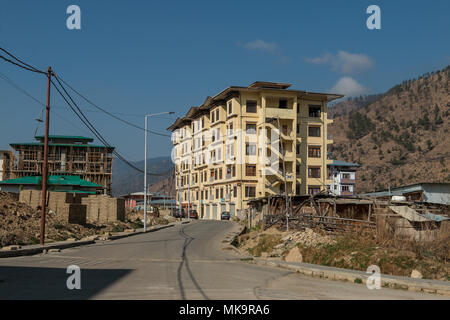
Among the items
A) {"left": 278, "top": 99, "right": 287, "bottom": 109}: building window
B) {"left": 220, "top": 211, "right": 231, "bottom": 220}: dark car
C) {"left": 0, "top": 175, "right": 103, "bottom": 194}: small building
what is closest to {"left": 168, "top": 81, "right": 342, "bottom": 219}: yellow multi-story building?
{"left": 278, "top": 99, "right": 287, "bottom": 109}: building window

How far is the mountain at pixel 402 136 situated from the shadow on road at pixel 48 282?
88.1 meters

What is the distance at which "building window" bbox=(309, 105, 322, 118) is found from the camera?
74.8 meters

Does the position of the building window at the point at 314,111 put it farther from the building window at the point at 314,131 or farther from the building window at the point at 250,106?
the building window at the point at 250,106

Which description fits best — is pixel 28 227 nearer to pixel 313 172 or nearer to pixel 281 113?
pixel 281 113

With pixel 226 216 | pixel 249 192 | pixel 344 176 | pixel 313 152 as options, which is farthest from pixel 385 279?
pixel 344 176

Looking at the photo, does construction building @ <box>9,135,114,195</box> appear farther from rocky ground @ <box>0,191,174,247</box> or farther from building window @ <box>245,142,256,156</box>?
rocky ground @ <box>0,191,174,247</box>

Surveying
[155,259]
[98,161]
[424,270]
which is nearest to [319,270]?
[424,270]

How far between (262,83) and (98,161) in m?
52.8

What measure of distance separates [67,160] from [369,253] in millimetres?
99158

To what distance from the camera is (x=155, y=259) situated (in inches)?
783

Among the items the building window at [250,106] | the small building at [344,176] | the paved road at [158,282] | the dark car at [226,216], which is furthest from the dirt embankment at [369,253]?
the small building at [344,176]

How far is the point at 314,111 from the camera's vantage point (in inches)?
2955
